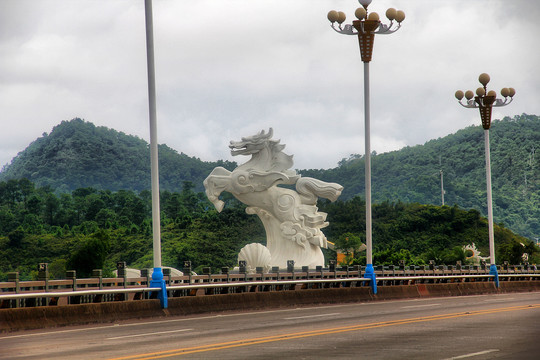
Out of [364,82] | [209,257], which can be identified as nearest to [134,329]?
[364,82]

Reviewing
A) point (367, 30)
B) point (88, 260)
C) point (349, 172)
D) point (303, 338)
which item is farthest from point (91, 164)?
point (303, 338)

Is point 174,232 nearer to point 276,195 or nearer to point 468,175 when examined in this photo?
point 276,195

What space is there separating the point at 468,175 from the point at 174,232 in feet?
311

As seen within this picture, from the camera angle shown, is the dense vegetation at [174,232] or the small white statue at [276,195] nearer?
the small white statue at [276,195]

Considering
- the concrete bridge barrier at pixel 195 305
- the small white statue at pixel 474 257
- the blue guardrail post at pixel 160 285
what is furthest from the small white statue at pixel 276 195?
the small white statue at pixel 474 257

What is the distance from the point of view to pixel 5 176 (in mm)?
169125

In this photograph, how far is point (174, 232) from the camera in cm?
9238

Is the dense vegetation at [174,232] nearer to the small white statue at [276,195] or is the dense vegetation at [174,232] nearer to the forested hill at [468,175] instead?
the small white statue at [276,195]

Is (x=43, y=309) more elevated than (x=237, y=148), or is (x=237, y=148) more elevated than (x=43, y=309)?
(x=237, y=148)

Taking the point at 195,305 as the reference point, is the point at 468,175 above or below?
above

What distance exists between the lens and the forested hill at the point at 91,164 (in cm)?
15873

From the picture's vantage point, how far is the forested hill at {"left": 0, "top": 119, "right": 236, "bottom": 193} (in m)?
159

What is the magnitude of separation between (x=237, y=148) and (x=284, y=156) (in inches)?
90.3

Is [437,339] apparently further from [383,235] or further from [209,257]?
[383,235]
